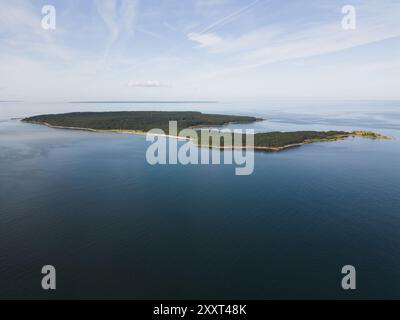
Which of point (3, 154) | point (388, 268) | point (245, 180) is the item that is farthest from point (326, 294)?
point (3, 154)

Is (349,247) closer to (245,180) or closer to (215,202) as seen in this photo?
(215,202)

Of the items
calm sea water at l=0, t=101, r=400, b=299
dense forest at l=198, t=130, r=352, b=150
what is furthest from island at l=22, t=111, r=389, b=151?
calm sea water at l=0, t=101, r=400, b=299

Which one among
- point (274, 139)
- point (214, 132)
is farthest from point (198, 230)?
point (214, 132)

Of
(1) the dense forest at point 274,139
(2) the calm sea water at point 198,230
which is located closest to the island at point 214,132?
(1) the dense forest at point 274,139

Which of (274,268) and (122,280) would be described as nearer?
(122,280)

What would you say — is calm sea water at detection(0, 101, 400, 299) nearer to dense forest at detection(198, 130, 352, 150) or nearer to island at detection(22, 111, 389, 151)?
dense forest at detection(198, 130, 352, 150)

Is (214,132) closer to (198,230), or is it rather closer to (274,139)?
(274,139)
